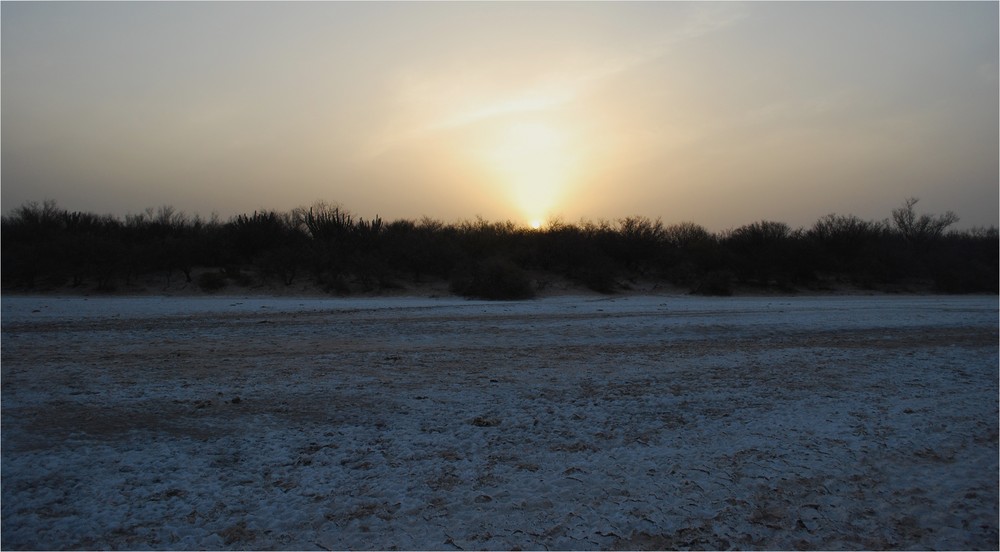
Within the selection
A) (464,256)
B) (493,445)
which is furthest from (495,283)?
(493,445)

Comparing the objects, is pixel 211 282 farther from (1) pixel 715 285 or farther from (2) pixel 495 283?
(1) pixel 715 285

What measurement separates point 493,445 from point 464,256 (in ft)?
95.1

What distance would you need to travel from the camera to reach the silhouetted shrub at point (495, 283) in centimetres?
2852

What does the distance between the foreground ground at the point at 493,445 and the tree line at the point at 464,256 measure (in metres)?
17.8

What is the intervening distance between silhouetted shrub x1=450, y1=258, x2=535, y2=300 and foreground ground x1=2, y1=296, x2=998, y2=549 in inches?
586

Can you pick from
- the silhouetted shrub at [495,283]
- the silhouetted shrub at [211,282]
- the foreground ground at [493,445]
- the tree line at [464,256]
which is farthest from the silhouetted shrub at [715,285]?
the silhouetted shrub at [211,282]

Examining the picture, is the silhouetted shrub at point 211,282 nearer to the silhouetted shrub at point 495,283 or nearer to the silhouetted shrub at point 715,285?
the silhouetted shrub at point 495,283

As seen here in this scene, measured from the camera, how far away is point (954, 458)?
6.49m

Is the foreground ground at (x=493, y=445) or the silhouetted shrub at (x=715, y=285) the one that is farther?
the silhouetted shrub at (x=715, y=285)

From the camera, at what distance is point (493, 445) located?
6680mm

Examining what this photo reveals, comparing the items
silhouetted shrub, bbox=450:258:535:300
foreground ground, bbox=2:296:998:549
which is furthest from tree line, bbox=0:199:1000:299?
foreground ground, bbox=2:296:998:549

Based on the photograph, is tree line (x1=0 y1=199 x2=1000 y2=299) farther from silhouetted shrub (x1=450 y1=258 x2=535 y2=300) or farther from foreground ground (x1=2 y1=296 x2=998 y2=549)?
foreground ground (x1=2 y1=296 x2=998 y2=549)

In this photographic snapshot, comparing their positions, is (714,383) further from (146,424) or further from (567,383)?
(146,424)

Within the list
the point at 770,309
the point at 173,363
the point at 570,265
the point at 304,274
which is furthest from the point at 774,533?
the point at 570,265
